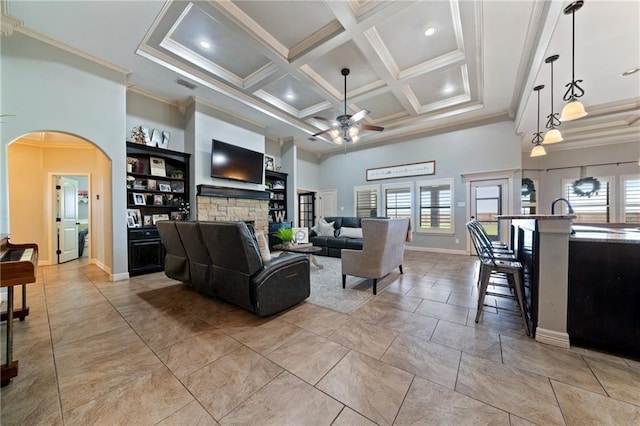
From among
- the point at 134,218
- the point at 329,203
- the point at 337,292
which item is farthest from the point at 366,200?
the point at 134,218

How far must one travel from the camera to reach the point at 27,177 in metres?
4.64

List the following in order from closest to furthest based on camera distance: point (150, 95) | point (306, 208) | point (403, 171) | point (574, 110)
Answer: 1. point (574, 110)
2. point (150, 95)
3. point (403, 171)
4. point (306, 208)

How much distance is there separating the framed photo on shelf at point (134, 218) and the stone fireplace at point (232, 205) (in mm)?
993

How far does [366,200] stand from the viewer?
7836 millimetres

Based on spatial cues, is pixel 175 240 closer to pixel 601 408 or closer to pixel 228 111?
pixel 228 111

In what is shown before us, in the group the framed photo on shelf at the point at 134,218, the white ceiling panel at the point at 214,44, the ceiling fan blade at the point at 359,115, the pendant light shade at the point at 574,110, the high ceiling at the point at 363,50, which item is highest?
the white ceiling panel at the point at 214,44

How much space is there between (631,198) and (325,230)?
326 inches

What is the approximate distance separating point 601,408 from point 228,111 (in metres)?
6.62

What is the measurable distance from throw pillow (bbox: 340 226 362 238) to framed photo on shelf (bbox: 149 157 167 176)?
4278 millimetres

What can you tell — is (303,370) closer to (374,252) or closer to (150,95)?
(374,252)

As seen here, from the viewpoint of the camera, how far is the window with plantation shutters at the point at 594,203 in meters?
6.29

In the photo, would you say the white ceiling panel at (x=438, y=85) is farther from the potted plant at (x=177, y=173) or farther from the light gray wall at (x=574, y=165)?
the potted plant at (x=177, y=173)

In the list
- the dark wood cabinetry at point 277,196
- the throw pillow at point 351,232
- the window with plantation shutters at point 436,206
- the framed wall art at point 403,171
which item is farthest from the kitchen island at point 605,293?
the dark wood cabinetry at point 277,196

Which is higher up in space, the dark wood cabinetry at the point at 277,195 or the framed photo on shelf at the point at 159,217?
the dark wood cabinetry at the point at 277,195
